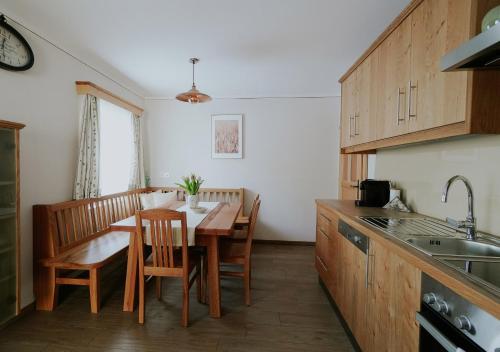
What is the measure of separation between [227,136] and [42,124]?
2.37 m

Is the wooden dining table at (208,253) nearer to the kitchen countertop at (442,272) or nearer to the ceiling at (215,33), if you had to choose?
the kitchen countertop at (442,272)

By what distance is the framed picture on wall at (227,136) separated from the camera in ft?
13.3

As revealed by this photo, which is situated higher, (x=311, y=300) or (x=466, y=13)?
(x=466, y=13)

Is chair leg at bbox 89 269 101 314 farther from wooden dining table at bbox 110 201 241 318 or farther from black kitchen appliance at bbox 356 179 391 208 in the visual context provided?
black kitchen appliance at bbox 356 179 391 208

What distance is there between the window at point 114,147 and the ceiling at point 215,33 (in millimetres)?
525

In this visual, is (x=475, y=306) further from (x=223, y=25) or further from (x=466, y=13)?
(x=223, y=25)

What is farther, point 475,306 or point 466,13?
point 466,13

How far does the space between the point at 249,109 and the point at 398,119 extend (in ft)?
8.76

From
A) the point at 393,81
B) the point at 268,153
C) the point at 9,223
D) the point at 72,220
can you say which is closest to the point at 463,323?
the point at 393,81

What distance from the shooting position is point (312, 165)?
3.99 metres

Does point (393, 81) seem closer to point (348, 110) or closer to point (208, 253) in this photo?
point (348, 110)

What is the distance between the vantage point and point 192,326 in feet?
6.52

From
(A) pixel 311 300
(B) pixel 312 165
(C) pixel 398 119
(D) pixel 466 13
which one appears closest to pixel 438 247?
(C) pixel 398 119

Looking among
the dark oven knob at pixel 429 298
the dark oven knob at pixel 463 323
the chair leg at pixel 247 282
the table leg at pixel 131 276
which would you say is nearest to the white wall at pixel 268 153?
the chair leg at pixel 247 282
